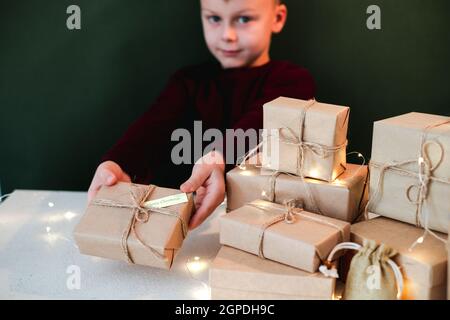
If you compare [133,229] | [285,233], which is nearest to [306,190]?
[285,233]

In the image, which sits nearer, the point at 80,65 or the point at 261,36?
the point at 261,36

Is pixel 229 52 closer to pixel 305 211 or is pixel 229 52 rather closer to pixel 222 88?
pixel 222 88

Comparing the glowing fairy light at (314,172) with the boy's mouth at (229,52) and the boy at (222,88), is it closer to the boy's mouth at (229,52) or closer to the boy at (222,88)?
the boy at (222,88)

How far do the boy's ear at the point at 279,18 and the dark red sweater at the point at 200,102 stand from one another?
0.36ft

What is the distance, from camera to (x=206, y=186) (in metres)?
1.45

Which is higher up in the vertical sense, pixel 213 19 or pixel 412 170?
pixel 213 19

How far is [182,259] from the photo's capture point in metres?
1.36

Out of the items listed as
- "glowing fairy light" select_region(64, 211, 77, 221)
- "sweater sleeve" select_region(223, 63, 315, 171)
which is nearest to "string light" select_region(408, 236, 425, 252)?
"sweater sleeve" select_region(223, 63, 315, 171)

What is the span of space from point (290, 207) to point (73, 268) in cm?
57

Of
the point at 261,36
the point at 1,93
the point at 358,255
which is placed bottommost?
the point at 358,255

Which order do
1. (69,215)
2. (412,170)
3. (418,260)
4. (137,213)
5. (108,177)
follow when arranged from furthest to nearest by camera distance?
(69,215) → (108,177) → (137,213) → (412,170) → (418,260)
